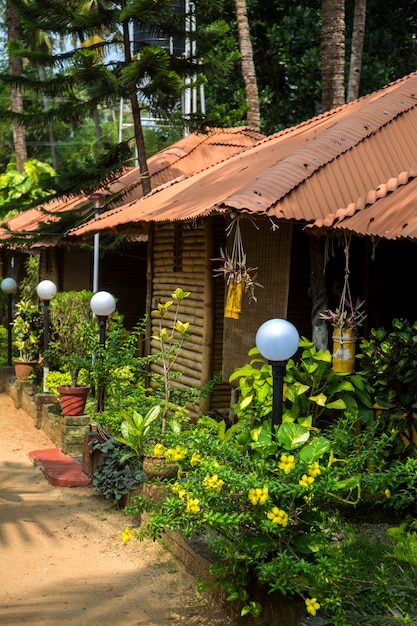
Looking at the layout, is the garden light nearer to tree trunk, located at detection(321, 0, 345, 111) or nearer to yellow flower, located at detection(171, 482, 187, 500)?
yellow flower, located at detection(171, 482, 187, 500)

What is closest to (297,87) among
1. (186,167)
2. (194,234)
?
(186,167)

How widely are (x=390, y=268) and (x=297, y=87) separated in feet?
35.2

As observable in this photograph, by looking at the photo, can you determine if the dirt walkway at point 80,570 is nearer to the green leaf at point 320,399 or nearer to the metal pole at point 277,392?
the metal pole at point 277,392

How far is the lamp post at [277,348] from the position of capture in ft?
16.1

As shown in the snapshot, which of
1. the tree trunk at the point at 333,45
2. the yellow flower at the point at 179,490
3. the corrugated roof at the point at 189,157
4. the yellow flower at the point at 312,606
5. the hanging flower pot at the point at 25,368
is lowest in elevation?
the hanging flower pot at the point at 25,368


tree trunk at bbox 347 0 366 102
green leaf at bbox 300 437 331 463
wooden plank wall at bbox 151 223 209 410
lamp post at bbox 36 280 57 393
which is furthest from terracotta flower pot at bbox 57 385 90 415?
tree trunk at bbox 347 0 366 102

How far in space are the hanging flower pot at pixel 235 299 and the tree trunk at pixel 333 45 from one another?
17.7 feet

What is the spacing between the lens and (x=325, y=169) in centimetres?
732

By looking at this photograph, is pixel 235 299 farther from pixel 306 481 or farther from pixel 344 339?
pixel 306 481

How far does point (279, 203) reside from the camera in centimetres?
684

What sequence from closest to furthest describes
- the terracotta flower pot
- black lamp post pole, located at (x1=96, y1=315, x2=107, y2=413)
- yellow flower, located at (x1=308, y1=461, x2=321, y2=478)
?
yellow flower, located at (x1=308, y1=461, x2=321, y2=478)
black lamp post pole, located at (x1=96, y1=315, x2=107, y2=413)
the terracotta flower pot

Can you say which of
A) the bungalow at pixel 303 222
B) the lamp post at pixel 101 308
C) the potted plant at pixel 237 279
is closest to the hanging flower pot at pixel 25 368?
the bungalow at pixel 303 222

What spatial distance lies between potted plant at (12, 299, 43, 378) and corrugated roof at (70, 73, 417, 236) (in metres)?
4.76

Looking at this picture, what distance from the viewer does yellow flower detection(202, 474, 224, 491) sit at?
14.3ft
